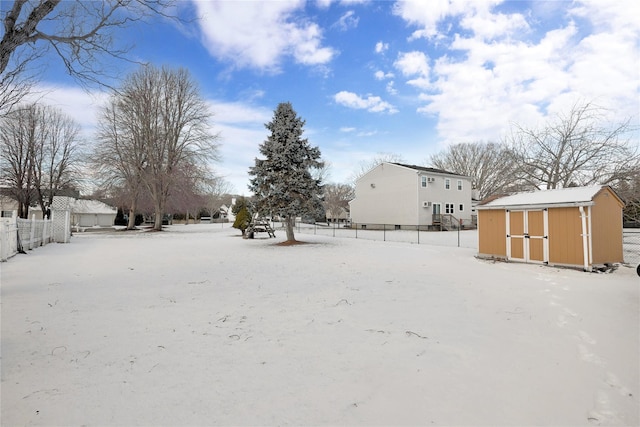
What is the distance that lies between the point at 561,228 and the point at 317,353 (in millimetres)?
9939

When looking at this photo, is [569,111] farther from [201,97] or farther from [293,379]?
[201,97]

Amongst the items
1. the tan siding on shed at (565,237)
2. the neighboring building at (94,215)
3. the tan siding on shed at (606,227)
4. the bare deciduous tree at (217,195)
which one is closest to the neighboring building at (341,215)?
the bare deciduous tree at (217,195)

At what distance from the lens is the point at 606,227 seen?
33.1 ft

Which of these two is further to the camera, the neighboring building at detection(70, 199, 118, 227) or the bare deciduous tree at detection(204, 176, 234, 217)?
the bare deciduous tree at detection(204, 176, 234, 217)

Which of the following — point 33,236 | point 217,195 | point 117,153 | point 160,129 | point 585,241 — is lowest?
point 33,236

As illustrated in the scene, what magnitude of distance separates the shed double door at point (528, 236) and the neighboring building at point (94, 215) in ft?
159

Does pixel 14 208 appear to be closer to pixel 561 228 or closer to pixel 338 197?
pixel 338 197

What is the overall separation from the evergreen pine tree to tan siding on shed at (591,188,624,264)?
11294 mm

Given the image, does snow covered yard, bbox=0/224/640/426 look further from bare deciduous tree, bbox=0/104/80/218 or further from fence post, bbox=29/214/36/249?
bare deciduous tree, bbox=0/104/80/218

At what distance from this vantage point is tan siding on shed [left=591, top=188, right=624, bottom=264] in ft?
31.7

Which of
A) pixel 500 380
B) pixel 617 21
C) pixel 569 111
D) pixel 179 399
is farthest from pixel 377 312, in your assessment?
pixel 569 111

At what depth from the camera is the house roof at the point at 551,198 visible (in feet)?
31.6


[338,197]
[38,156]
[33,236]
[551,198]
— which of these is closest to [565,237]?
[551,198]

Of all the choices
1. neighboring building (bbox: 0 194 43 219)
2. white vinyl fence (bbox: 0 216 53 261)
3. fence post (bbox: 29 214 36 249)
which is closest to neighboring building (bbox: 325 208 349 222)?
neighboring building (bbox: 0 194 43 219)
